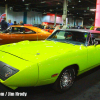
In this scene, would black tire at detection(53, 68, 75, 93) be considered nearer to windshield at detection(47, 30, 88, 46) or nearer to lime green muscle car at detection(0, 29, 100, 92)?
lime green muscle car at detection(0, 29, 100, 92)

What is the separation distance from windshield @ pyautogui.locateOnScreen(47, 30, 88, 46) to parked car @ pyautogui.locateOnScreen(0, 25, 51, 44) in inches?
114

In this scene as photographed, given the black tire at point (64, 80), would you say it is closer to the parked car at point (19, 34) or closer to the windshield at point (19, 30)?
the parked car at point (19, 34)

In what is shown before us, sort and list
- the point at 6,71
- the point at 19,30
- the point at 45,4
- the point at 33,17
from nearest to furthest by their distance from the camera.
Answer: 1. the point at 6,71
2. the point at 19,30
3. the point at 45,4
4. the point at 33,17

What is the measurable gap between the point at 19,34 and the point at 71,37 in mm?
3803

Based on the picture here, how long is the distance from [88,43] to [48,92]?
5.09 feet

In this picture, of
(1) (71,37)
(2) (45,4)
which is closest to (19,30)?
(1) (71,37)

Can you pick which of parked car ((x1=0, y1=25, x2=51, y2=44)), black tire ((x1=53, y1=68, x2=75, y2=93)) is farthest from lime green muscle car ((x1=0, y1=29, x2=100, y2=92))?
parked car ((x1=0, y1=25, x2=51, y2=44))

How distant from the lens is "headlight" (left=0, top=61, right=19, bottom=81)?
2016 mm

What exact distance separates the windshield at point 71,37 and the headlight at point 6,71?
1.85m

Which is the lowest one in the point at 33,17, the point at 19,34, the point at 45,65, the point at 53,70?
the point at 53,70

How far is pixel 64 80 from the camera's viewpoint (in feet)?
8.43

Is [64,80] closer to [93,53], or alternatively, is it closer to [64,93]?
[64,93]

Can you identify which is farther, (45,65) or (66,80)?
(66,80)

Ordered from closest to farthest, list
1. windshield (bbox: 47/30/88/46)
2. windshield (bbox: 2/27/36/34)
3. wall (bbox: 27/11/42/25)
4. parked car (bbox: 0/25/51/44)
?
windshield (bbox: 47/30/88/46), parked car (bbox: 0/25/51/44), windshield (bbox: 2/27/36/34), wall (bbox: 27/11/42/25)
